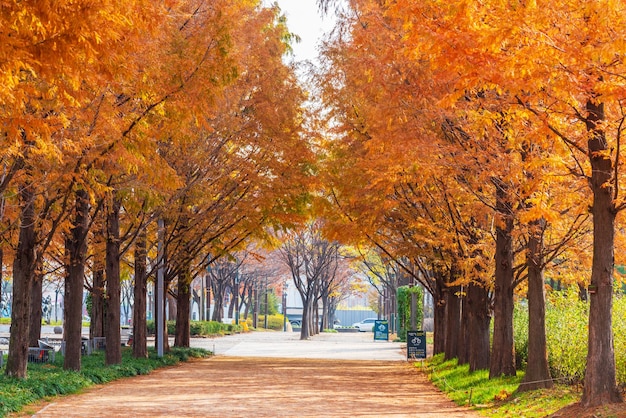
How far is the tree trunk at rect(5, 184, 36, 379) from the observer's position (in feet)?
54.2

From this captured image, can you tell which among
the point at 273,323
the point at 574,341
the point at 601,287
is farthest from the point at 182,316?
the point at 273,323

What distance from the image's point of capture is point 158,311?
2855cm

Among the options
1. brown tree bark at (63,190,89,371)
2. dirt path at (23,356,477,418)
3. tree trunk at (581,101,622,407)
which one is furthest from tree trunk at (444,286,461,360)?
tree trunk at (581,101,622,407)

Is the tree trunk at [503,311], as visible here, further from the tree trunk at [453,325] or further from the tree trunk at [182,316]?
the tree trunk at [182,316]

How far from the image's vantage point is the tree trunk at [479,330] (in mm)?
20594

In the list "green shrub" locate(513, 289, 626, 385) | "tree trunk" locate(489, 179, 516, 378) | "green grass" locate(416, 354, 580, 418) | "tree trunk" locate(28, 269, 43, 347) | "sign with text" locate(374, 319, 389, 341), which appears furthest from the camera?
"sign with text" locate(374, 319, 389, 341)

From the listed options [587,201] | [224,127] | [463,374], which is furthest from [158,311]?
[587,201]

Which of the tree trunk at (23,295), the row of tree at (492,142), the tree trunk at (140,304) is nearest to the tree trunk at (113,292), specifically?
the tree trunk at (140,304)

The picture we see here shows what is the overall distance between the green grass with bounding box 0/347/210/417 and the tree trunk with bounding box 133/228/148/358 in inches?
19.3

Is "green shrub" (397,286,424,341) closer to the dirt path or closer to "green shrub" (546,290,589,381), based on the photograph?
the dirt path

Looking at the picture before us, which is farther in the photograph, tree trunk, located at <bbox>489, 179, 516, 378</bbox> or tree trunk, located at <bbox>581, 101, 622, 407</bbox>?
tree trunk, located at <bbox>489, 179, 516, 378</bbox>

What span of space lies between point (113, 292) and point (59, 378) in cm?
600

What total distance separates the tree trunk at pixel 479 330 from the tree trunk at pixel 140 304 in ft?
33.1

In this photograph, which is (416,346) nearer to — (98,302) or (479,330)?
(479,330)
